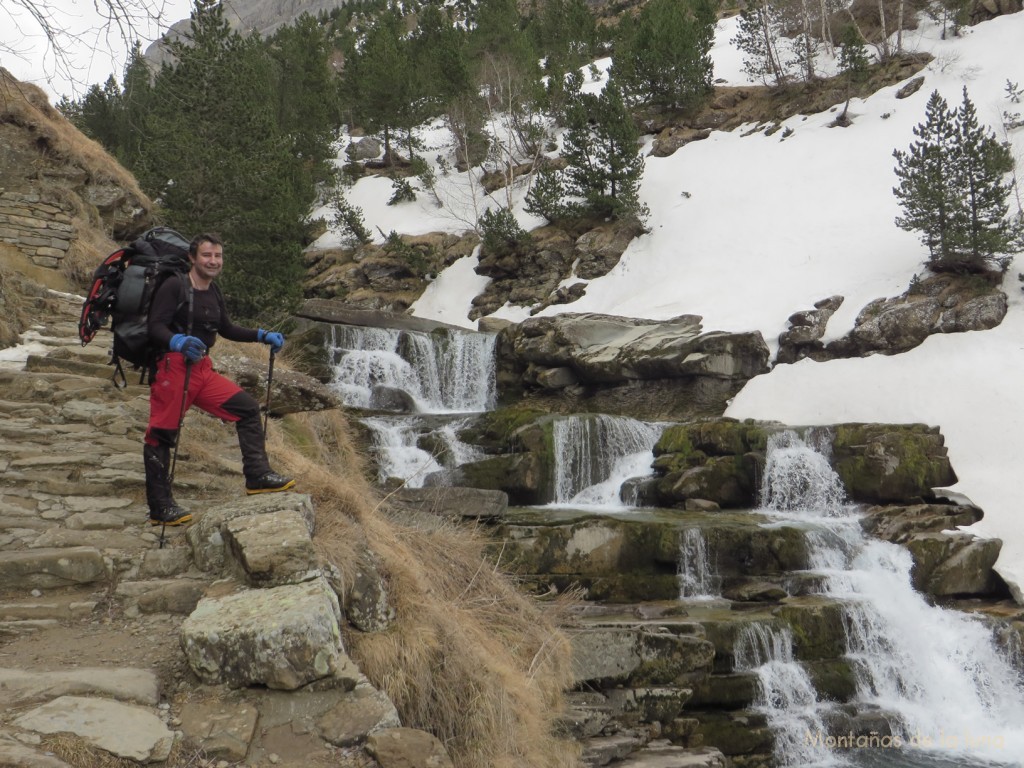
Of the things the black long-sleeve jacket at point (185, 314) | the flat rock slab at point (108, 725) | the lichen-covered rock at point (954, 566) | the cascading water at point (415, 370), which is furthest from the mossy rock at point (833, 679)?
the cascading water at point (415, 370)

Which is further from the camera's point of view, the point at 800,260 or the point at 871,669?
the point at 800,260

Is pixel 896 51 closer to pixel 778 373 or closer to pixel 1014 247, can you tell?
pixel 1014 247

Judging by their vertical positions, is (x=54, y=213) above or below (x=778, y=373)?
above

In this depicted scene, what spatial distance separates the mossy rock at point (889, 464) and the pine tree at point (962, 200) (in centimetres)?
628

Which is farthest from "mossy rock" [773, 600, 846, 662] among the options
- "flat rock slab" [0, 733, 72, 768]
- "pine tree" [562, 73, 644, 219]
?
"pine tree" [562, 73, 644, 219]

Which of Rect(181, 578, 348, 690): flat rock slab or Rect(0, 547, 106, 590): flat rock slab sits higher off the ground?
Rect(0, 547, 106, 590): flat rock slab

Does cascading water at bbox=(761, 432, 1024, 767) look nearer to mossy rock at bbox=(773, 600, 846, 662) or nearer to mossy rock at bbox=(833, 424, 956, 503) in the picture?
mossy rock at bbox=(773, 600, 846, 662)

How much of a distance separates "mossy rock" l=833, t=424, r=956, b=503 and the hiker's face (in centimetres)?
1199

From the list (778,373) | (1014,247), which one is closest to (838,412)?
(778,373)

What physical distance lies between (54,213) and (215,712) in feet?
39.6

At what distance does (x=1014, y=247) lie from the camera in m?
17.6

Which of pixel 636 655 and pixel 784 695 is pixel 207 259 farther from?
pixel 784 695

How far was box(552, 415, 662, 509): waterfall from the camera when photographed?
1394cm

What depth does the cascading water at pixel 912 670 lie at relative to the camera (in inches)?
325
